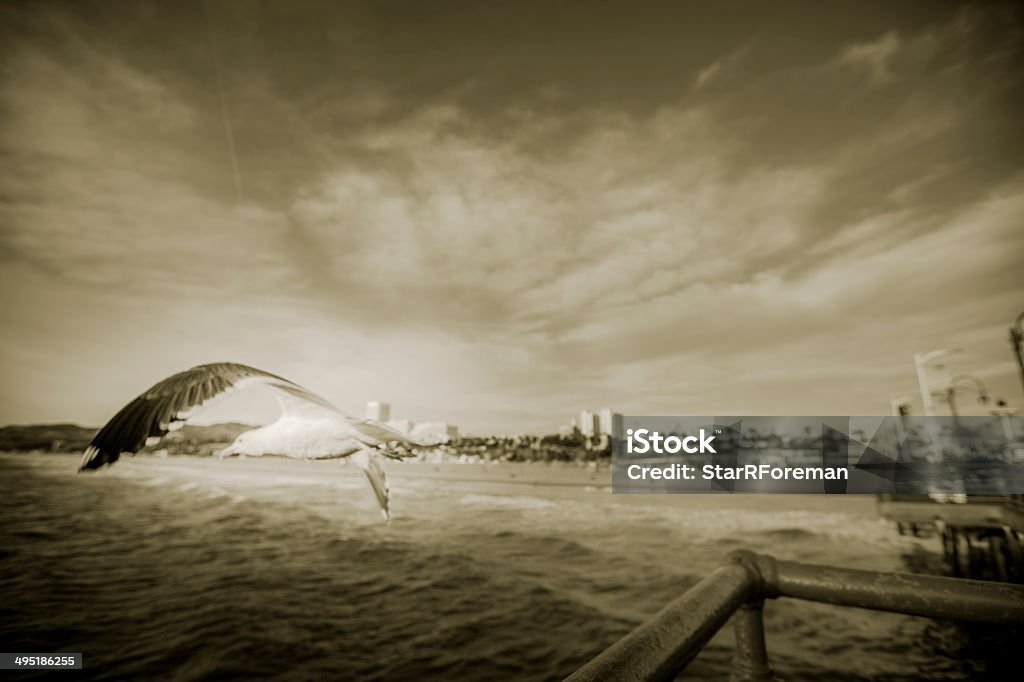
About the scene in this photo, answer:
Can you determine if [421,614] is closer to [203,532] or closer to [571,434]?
[203,532]

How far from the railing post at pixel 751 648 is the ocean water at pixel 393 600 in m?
7.69

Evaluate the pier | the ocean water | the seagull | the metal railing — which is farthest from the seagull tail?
the pier

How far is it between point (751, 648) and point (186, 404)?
4.88 metres

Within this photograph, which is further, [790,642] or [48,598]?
[48,598]

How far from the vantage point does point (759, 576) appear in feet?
7.41

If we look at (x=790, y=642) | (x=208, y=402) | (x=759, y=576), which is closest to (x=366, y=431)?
(x=208, y=402)

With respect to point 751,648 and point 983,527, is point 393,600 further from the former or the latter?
point 983,527

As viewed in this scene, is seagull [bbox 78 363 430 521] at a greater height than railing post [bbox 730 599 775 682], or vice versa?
seagull [bbox 78 363 430 521]

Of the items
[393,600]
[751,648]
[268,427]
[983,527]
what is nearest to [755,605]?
[751,648]

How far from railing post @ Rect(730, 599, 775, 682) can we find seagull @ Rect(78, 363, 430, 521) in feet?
9.20

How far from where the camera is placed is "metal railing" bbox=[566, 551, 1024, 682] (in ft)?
4.61

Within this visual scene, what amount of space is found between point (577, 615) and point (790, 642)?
620 cm

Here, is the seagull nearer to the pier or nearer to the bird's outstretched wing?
the bird's outstretched wing

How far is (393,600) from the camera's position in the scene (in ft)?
50.9
